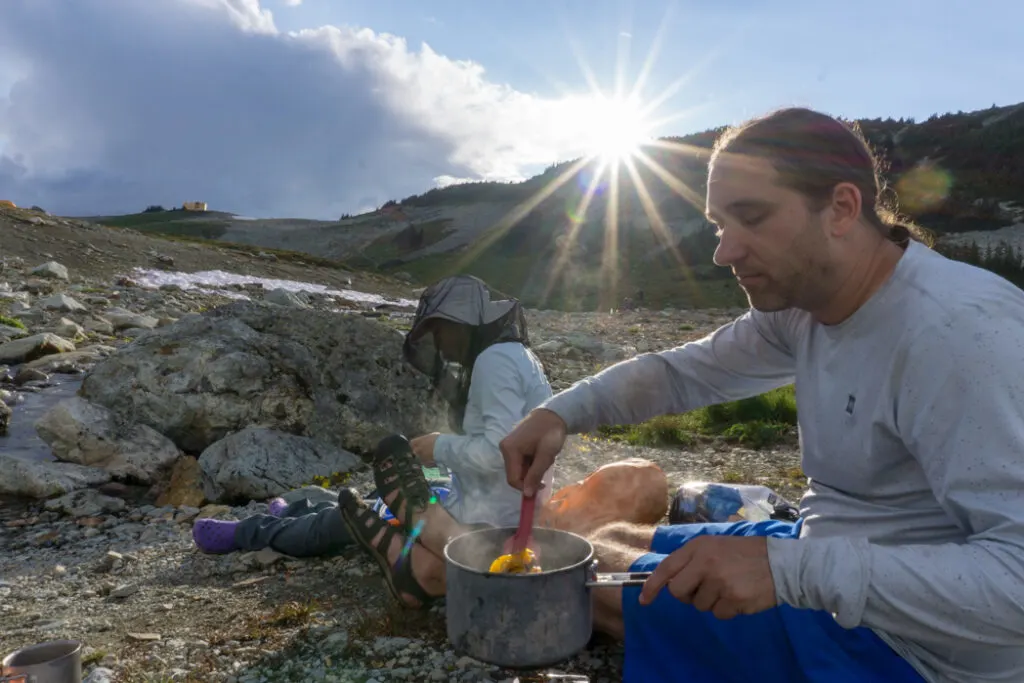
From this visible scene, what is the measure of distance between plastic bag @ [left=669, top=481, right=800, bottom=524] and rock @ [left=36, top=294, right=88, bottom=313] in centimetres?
1055

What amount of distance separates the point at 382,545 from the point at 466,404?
80 centimetres

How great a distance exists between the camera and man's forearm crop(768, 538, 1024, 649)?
6.01 ft

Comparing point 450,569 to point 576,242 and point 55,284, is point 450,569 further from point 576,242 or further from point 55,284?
point 576,242

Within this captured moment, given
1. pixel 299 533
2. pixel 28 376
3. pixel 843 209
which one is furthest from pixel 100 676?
pixel 28 376

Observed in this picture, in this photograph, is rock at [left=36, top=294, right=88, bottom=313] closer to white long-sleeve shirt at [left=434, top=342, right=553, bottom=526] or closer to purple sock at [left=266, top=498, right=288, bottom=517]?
purple sock at [left=266, top=498, right=288, bottom=517]

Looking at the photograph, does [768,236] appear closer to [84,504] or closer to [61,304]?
[84,504]

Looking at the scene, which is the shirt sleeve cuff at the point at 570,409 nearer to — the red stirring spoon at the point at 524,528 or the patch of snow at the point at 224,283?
the red stirring spoon at the point at 524,528

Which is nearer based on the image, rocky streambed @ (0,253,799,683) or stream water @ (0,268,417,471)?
rocky streambed @ (0,253,799,683)

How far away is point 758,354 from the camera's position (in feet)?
10.1

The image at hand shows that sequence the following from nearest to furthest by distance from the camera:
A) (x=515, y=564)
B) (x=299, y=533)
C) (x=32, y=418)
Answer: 1. (x=515, y=564)
2. (x=299, y=533)
3. (x=32, y=418)

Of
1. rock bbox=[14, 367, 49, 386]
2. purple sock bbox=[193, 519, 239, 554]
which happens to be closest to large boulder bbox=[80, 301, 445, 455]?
rock bbox=[14, 367, 49, 386]

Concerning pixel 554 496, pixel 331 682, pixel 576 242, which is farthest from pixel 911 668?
pixel 576 242

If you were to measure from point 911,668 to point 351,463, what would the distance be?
4.89 metres

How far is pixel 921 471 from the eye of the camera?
2.23 metres
